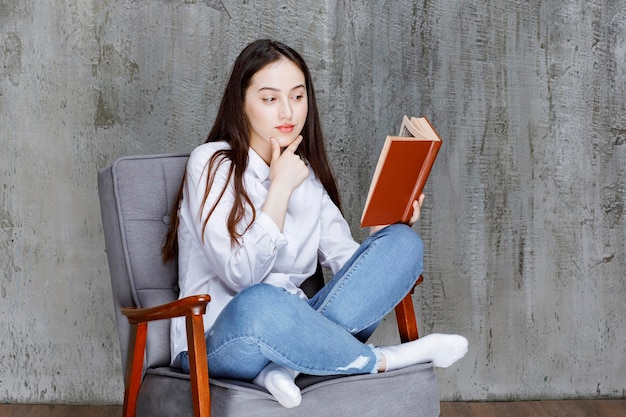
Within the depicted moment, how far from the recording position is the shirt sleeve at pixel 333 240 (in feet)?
8.04

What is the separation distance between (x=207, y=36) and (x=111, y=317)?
1155 millimetres

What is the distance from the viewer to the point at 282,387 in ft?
5.89

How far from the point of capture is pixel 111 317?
3.24 m

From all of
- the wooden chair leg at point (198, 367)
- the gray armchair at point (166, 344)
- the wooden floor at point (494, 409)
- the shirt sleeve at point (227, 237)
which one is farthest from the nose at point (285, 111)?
the wooden floor at point (494, 409)

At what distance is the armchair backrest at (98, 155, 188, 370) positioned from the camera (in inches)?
88.3

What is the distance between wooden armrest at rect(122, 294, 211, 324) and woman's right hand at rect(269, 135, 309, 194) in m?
0.46

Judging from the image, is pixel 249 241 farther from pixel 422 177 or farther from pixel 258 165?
pixel 422 177

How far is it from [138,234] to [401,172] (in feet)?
2.44

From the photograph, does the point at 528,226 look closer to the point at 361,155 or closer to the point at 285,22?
the point at 361,155

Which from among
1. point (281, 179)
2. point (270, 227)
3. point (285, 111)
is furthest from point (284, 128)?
point (270, 227)

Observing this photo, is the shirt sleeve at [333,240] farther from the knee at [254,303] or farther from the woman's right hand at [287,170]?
the knee at [254,303]

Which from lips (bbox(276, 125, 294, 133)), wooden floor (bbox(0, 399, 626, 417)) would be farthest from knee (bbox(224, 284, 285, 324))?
wooden floor (bbox(0, 399, 626, 417))

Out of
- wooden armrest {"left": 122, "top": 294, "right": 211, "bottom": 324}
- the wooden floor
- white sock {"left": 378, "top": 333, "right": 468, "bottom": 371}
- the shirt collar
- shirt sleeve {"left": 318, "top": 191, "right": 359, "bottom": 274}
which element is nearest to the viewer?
wooden armrest {"left": 122, "top": 294, "right": 211, "bottom": 324}

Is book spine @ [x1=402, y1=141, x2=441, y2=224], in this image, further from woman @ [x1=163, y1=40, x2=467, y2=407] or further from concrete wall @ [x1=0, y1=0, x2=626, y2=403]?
concrete wall @ [x1=0, y1=0, x2=626, y2=403]
